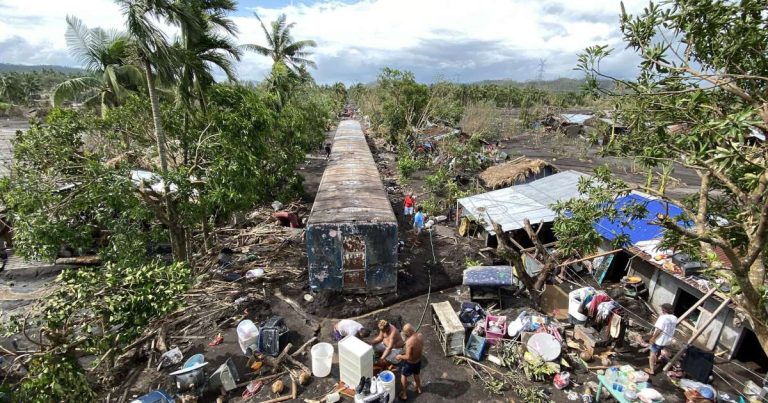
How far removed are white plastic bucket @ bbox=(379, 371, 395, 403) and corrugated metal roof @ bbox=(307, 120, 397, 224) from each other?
4207 millimetres

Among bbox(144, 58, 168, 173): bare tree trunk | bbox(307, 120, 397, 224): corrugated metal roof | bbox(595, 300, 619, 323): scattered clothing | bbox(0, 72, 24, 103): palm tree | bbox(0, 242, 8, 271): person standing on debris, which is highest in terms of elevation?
bbox(0, 72, 24, 103): palm tree

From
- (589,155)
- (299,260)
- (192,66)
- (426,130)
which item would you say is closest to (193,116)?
(192,66)

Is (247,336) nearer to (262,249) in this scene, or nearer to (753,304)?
(262,249)

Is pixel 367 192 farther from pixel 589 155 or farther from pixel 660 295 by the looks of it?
pixel 589 155

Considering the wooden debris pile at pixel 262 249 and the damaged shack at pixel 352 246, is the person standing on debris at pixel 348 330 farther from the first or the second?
the wooden debris pile at pixel 262 249

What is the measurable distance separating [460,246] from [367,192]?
15.2 ft

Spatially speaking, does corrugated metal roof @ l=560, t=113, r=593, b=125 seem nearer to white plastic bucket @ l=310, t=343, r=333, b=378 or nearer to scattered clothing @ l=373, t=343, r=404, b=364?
scattered clothing @ l=373, t=343, r=404, b=364

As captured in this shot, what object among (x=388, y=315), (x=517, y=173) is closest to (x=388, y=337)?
(x=388, y=315)

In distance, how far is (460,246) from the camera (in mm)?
14539

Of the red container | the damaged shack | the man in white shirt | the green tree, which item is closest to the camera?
the green tree

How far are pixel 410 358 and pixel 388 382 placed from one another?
65 cm

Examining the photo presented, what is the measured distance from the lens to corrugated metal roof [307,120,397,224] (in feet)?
34.3

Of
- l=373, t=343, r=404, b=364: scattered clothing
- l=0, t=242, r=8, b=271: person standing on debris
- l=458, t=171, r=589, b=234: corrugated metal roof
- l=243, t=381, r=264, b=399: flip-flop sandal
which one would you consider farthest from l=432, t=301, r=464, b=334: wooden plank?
l=0, t=242, r=8, b=271: person standing on debris

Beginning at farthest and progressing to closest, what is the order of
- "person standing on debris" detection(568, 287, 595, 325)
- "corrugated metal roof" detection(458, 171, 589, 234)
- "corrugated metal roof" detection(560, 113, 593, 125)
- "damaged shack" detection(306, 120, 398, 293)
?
"corrugated metal roof" detection(560, 113, 593, 125), "corrugated metal roof" detection(458, 171, 589, 234), "damaged shack" detection(306, 120, 398, 293), "person standing on debris" detection(568, 287, 595, 325)
